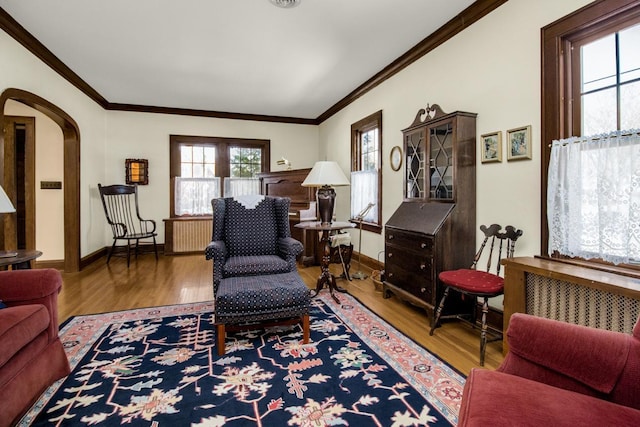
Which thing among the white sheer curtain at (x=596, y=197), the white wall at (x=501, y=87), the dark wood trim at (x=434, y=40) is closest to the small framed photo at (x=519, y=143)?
the white wall at (x=501, y=87)

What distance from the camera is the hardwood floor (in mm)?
2412

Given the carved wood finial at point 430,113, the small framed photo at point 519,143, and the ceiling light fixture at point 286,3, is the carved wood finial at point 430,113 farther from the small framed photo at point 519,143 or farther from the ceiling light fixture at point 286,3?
the ceiling light fixture at point 286,3

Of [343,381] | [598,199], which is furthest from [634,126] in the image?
[343,381]

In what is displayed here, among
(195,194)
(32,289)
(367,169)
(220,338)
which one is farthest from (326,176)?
(195,194)

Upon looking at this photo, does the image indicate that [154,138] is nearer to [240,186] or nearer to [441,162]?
[240,186]

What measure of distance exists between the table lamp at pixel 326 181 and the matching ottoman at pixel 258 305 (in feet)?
4.77

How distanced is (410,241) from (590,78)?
5.58ft

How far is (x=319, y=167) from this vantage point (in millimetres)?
3771

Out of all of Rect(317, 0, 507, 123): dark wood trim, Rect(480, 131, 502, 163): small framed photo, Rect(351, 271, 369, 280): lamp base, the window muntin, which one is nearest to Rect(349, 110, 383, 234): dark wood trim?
Rect(317, 0, 507, 123): dark wood trim

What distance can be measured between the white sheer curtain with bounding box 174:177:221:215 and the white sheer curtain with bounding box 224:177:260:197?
17cm

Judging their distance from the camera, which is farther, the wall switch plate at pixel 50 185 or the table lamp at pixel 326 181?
the wall switch plate at pixel 50 185

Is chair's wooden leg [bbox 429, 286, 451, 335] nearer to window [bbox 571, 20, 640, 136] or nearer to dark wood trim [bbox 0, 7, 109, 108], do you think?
window [bbox 571, 20, 640, 136]

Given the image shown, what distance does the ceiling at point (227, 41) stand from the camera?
2885mm

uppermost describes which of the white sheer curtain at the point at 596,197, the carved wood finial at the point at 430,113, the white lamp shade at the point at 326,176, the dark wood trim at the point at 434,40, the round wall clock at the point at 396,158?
the dark wood trim at the point at 434,40
